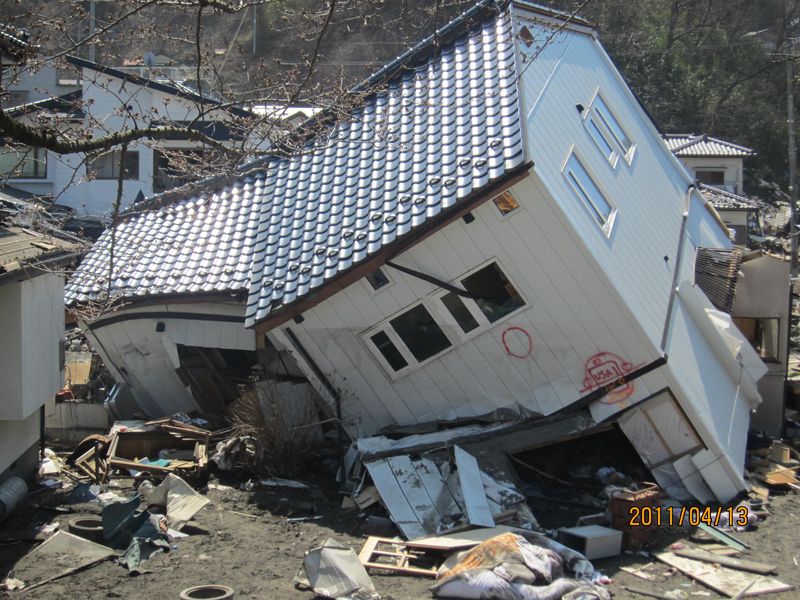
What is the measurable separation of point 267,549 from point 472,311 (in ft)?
12.3

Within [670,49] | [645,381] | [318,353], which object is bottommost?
[645,381]

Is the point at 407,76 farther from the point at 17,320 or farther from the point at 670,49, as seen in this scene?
the point at 670,49

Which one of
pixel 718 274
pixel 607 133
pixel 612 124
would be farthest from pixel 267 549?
pixel 612 124

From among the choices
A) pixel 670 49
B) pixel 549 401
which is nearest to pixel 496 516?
pixel 549 401

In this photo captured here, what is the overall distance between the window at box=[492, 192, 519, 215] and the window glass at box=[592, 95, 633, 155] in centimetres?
432

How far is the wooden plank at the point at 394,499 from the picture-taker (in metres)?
9.38

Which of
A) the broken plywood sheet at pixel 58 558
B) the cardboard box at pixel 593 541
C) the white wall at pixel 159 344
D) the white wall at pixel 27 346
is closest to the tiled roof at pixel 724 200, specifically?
the white wall at pixel 159 344

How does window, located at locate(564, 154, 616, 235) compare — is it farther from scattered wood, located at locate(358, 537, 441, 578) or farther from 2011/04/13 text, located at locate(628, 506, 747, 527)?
scattered wood, located at locate(358, 537, 441, 578)

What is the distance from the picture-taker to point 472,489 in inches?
380

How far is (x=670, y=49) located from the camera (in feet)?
146

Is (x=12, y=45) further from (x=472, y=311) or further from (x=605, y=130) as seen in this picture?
(x=605, y=130)

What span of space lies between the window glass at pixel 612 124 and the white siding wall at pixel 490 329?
436 cm

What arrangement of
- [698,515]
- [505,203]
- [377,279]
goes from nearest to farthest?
[698,515]
[505,203]
[377,279]

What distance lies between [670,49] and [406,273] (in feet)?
125
